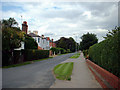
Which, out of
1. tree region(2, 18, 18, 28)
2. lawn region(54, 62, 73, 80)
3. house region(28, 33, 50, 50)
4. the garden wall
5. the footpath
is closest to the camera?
the footpath

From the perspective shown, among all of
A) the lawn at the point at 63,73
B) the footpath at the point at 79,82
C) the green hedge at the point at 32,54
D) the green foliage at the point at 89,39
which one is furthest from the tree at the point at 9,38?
the green foliage at the point at 89,39

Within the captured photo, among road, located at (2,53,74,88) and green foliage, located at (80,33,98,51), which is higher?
green foliage, located at (80,33,98,51)

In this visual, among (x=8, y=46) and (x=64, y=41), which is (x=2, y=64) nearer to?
(x=8, y=46)

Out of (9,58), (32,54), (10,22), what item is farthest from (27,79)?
(32,54)

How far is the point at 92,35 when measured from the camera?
3525cm

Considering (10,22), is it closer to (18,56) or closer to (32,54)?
(18,56)

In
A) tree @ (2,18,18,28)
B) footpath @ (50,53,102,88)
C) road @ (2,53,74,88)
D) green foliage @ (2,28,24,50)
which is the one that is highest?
tree @ (2,18,18,28)

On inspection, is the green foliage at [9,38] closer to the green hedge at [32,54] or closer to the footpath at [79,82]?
the green hedge at [32,54]

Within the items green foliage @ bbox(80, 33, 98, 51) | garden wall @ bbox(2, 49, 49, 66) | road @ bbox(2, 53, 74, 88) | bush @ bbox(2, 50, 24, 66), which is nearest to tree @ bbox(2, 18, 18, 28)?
bush @ bbox(2, 50, 24, 66)

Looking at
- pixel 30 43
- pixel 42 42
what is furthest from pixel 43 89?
pixel 42 42

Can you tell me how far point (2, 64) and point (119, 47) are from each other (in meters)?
19.0

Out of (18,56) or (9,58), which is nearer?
(9,58)

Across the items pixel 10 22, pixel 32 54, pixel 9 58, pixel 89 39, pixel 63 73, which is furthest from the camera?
pixel 89 39

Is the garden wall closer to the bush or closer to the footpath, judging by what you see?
the bush
